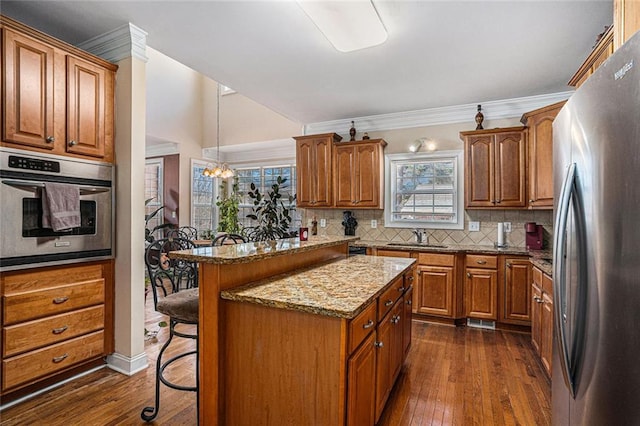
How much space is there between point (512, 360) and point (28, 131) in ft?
13.7

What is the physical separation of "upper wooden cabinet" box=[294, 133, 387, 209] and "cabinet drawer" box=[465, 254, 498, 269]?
52.5 inches

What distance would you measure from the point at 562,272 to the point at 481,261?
2.58m

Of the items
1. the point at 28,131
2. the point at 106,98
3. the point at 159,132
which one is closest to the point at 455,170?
the point at 106,98

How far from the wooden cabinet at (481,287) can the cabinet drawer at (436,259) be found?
192 mm

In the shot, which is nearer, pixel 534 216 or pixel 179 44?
pixel 179 44

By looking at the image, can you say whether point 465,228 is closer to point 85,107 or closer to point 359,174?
point 359,174

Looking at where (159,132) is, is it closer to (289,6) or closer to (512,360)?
(289,6)

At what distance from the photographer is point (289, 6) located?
227 centimetres

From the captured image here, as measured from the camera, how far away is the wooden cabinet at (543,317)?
239 centimetres

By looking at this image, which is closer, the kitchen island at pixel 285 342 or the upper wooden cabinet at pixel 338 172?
the kitchen island at pixel 285 342

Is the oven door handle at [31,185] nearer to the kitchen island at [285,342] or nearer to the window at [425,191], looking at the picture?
the kitchen island at [285,342]

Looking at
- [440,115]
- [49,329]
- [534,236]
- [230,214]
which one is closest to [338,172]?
[440,115]

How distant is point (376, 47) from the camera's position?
2822 mm

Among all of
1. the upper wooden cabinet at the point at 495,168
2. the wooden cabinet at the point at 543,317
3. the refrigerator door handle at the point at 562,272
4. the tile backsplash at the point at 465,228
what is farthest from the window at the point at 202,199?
the refrigerator door handle at the point at 562,272
